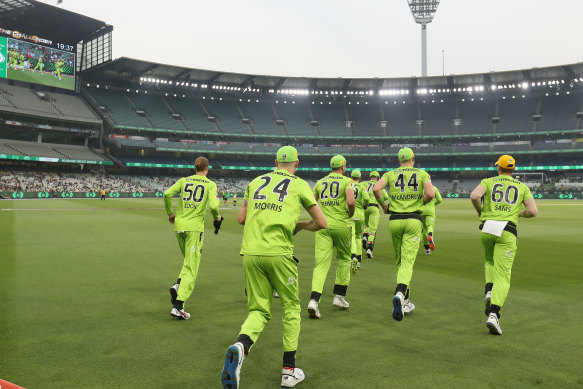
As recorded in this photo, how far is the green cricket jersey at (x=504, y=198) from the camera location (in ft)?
19.2

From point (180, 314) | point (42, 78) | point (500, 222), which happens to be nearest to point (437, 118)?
point (42, 78)

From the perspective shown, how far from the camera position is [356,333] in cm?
544

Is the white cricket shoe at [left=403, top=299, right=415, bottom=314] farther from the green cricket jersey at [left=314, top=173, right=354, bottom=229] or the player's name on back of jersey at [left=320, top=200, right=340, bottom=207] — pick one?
the player's name on back of jersey at [left=320, top=200, right=340, bottom=207]

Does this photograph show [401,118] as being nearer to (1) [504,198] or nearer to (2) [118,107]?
(2) [118,107]

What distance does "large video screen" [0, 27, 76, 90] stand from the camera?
60.2 m

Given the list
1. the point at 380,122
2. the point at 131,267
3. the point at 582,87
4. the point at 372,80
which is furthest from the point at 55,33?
the point at 582,87

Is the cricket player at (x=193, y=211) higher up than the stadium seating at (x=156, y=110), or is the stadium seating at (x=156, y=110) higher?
the stadium seating at (x=156, y=110)

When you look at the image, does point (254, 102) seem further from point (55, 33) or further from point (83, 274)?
point (83, 274)

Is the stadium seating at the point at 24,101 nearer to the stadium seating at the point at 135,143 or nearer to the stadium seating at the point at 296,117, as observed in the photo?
the stadium seating at the point at 135,143

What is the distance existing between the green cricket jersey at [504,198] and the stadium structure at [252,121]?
59.1 metres

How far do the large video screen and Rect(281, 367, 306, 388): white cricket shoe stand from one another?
72372 millimetres

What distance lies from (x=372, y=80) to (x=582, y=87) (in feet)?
120

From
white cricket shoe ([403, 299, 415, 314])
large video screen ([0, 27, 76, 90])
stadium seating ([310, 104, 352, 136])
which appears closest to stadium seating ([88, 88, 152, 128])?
large video screen ([0, 27, 76, 90])

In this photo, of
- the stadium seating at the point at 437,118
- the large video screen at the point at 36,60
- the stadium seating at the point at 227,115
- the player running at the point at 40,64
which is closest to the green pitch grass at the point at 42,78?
the large video screen at the point at 36,60
